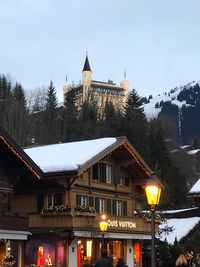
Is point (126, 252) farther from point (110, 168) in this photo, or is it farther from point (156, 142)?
point (156, 142)

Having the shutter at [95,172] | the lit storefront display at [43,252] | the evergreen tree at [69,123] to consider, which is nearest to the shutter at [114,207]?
the shutter at [95,172]

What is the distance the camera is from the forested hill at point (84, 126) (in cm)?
7762

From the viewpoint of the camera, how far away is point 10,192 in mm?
31969

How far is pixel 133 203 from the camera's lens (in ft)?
148

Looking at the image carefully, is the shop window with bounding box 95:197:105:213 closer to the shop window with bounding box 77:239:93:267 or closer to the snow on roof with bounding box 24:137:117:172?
the shop window with bounding box 77:239:93:267

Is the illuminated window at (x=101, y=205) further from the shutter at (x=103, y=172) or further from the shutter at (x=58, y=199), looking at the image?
the shutter at (x=58, y=199)

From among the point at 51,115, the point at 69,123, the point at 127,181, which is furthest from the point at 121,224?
the point at 51,115

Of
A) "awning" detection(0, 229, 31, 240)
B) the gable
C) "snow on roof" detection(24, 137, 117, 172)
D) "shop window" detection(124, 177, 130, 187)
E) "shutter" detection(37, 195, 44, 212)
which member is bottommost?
"awning" detection(0, 229, 31, 240)

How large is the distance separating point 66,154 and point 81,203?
3.31 m

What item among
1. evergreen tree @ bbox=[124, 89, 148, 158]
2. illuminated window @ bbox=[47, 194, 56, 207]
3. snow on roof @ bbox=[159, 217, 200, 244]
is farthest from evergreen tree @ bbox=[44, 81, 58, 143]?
illuminated window @ bbox=[47, 194, 56, 207]

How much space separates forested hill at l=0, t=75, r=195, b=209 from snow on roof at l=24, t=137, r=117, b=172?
3182 cm

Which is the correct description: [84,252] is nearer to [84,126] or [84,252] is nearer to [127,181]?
[127,181]

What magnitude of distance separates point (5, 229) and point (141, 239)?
629 inches

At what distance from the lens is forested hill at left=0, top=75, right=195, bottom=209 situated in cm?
7762
